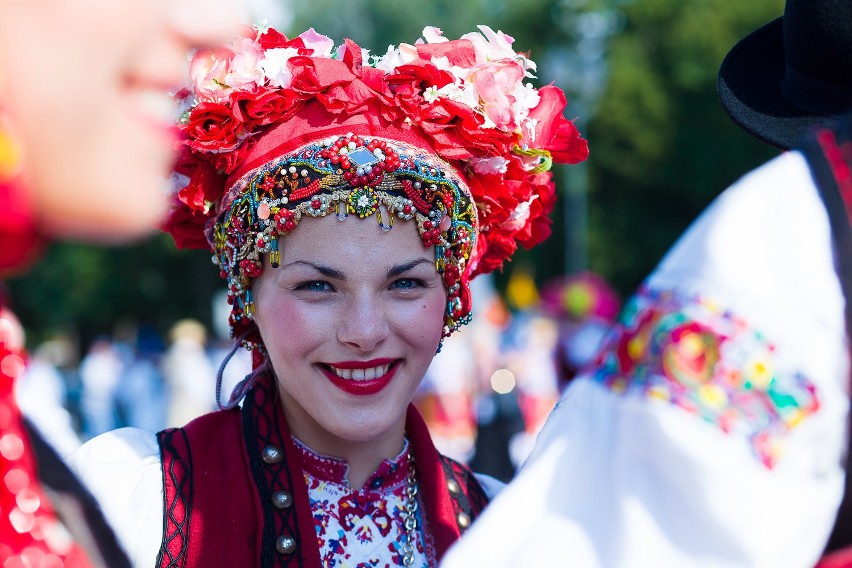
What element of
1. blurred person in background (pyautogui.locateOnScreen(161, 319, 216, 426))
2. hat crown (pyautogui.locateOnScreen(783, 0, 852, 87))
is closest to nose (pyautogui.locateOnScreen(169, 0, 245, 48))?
hat crown (pyautogui.locateOnScreen(783, 0, 852, 87))

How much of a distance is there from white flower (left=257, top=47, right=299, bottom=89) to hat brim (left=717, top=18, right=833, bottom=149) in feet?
3.18

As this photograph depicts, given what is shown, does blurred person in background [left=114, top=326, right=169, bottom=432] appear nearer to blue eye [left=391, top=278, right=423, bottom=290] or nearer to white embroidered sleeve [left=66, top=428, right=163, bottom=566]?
white embroidered sleeve [left=66, top=428, right=163, bottom=566]

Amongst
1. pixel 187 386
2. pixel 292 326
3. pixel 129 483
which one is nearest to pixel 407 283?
pixel 292 326

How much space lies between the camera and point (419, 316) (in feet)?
7.75

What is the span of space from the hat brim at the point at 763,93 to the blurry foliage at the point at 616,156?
2436 cm

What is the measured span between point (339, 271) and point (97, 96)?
1.18 m

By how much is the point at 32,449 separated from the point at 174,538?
924 millimetres

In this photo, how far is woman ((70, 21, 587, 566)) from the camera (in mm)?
2268

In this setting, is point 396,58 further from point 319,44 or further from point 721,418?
point 721,418

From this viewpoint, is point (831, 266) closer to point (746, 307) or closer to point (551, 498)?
point (746, 307)

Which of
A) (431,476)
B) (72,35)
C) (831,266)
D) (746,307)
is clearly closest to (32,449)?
(72,35)

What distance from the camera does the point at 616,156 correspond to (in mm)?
28750

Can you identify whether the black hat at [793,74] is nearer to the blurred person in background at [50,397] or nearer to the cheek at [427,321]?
the cheek at [427,321]

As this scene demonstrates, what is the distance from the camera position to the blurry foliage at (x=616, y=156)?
27.8 m
